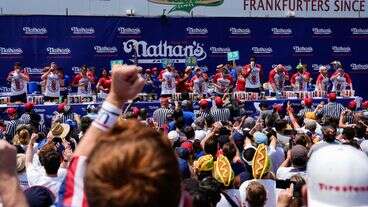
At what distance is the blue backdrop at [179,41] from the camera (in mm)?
22469

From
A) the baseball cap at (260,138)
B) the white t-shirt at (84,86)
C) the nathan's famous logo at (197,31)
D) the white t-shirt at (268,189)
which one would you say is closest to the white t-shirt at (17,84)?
the white t-shirt at (84,86)

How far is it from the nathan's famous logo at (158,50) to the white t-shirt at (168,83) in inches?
75.7

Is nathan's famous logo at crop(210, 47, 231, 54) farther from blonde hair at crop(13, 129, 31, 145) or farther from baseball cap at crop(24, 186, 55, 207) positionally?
baseball cap at crop(24, 186, 55, 207)

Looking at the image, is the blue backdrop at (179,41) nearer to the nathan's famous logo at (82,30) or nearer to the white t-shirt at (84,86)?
the nathan's famous logo at (82,30)

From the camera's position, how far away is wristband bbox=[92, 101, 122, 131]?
2.28 meters

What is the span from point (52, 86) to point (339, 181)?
19620mm

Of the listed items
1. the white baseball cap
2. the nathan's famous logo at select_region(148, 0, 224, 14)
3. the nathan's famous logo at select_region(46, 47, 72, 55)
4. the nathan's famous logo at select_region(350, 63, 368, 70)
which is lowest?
the white baseball cap

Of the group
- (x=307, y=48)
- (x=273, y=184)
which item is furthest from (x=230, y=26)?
(x=273, y=184)

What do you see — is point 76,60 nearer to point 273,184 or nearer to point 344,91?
point 344,91

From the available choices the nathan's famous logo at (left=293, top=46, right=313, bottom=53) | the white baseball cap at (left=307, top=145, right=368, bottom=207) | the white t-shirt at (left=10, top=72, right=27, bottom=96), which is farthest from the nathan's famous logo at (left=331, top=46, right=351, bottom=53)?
the white baseball cap at (left=307, top=145, right=368, bottom=207)

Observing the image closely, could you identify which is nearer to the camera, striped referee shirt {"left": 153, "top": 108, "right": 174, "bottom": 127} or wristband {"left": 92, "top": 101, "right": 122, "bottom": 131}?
wristband {"left": 92, "top": 101, "right": 122, "bottom": 131}

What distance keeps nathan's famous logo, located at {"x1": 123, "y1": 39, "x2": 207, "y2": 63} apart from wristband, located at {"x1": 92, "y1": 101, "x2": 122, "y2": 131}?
21.7 metres

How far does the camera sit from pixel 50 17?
894 inches

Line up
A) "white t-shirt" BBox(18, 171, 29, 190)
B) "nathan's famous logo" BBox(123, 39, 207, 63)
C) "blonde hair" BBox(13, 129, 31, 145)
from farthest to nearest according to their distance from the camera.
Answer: "nathan's famous logo" BBox(123, 39, 207, 63) → "blonde hair" BBox(13, 129, 31, 145) → "white t-shirt" BBox(18, 171, 29, 190)
